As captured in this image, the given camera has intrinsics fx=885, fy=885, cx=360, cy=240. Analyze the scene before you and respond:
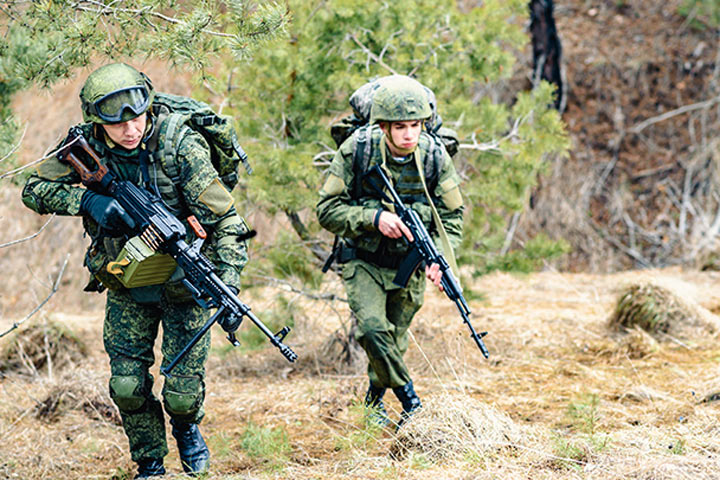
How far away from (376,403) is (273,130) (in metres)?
2.24

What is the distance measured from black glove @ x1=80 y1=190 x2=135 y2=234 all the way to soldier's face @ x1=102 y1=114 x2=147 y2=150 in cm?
26

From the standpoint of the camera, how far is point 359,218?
15.3 feet

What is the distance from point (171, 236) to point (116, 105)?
0.61 metres

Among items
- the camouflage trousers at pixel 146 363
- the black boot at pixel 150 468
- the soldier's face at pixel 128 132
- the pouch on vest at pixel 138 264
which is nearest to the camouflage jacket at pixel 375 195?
the camouflage trousers at pixel 146 363

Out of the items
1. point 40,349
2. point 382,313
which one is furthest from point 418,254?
point 40,349

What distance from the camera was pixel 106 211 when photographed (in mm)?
3859

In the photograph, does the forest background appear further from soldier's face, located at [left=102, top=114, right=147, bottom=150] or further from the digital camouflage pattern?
the digital camouflage pattern

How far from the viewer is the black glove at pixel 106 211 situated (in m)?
3.86

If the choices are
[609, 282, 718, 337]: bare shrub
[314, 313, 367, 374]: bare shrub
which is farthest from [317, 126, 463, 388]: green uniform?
[609, 282, 718, 337]: bare shrub

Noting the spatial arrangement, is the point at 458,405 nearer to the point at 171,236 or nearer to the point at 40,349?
the point at 171,236

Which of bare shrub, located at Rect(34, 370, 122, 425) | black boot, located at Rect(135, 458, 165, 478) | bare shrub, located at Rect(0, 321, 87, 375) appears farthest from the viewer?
bare shrub, located at Rect(0, 321, 87, 375)

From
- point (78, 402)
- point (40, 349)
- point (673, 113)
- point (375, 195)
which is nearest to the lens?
point (375, 195)

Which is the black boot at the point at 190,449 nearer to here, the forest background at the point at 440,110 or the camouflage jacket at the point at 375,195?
the forest background at the point at 440,110

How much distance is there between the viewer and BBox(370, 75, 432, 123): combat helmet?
4.51 meters
